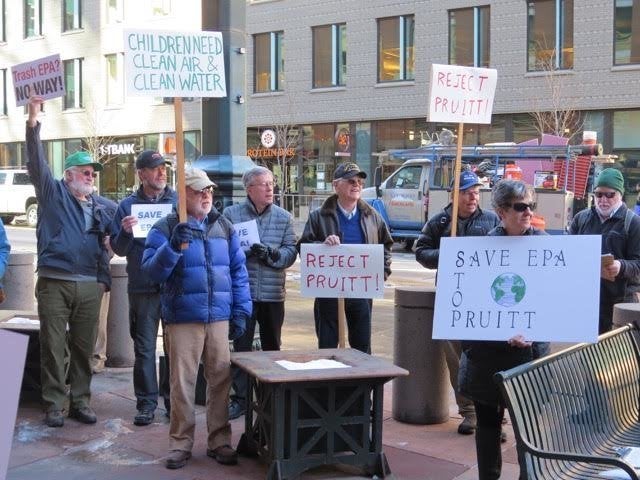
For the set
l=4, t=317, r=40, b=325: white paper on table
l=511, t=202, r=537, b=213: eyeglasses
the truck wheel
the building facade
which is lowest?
the truck wheel

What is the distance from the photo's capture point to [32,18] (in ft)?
142

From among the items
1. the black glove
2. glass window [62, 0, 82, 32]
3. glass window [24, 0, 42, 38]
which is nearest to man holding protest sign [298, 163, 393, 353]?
the black glove

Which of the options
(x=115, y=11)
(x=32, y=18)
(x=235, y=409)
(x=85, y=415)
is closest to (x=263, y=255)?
(x=235, y=409)

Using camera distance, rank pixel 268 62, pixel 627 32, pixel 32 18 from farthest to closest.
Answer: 1. pixel 32 18
2. pixel 268 62
3. pixel 627 32

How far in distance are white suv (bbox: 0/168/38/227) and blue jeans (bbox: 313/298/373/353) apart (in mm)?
26631

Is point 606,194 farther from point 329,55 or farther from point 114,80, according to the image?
point 114,80

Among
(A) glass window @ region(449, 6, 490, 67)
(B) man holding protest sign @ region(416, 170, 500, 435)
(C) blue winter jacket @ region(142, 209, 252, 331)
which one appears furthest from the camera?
(A) glass window @ region(449, 6, 490, 67)

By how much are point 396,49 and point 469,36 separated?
301cm

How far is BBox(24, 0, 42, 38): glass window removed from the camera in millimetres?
42844

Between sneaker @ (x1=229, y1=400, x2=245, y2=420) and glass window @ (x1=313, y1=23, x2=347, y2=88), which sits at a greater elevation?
glass window @ (x1=313, y1=23, x2=347, y2=88)

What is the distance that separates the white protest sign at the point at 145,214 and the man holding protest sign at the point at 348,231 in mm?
1071

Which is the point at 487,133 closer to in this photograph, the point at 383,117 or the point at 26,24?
the point at 383,117

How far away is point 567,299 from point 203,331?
7.29 ft

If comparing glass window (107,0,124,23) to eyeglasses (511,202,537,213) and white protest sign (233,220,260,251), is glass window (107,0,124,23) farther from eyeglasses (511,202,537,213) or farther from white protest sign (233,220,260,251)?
eyeglasses (511,202,537,213)
